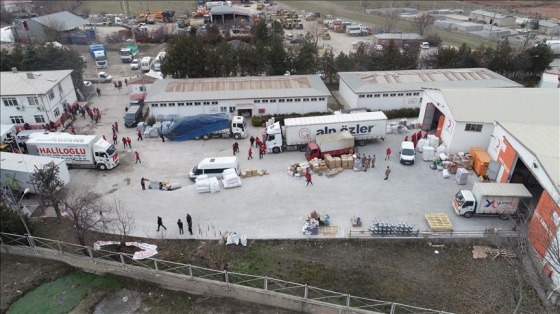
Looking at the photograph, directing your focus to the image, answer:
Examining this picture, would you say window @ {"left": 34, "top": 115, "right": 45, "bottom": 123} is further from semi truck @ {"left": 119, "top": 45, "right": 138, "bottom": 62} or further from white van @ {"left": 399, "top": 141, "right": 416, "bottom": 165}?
white van @ {"left": 399, "top": 141, "right": 416, "bottom": 165}

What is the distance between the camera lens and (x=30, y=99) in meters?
30.4

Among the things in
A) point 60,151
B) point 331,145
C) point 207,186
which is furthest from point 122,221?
point 331,145

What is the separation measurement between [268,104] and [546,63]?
32961 millimetres

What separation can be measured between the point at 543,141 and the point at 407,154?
7.69 m

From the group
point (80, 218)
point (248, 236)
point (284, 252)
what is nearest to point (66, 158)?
point (80, 218)

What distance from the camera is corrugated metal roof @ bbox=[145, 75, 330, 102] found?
3266 centimetres

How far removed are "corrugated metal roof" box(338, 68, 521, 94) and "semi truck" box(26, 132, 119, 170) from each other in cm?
2082

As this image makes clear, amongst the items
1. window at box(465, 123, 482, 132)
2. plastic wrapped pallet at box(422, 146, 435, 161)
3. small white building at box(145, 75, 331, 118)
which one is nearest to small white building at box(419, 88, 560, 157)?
window at box(465, 123, 482, 132)

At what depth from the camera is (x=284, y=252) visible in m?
18.5

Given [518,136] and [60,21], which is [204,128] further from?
[60,21]

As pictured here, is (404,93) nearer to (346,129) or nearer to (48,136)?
(346,129)

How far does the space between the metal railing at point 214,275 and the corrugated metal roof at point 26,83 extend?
1613 cm

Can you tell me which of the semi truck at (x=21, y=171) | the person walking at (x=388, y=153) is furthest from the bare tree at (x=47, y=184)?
the person walking at (x=388, y=153)

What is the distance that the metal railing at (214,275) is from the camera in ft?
50.1
